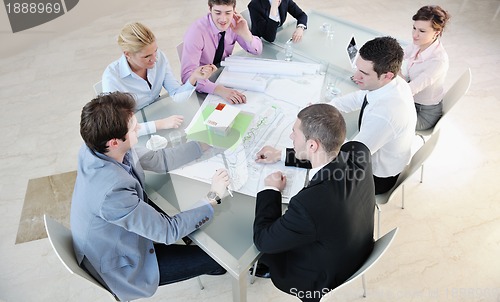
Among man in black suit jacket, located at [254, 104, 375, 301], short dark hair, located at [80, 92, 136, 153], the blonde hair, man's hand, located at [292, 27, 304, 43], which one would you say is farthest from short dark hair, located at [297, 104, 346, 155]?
man's hand, located at [292, 27, 304, 43]

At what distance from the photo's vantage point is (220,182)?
1.55 meters

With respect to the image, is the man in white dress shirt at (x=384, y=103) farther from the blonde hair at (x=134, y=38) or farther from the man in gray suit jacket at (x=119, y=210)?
the blonde hair at (x=134, y=38)

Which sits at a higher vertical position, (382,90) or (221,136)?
(382,90)

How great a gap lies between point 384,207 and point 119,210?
184cm

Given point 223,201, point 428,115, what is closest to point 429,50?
point 428,115

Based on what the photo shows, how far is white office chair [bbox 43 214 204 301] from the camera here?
1362 millimetres

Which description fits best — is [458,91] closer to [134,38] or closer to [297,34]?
[297,34]

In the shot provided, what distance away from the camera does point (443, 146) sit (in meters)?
2.92

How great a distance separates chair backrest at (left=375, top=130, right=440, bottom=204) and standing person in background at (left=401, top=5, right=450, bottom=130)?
1.60 feet

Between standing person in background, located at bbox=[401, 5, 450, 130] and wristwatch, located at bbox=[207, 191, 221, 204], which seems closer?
wristwatch, located at bbox=[207, 191, 221, 204]

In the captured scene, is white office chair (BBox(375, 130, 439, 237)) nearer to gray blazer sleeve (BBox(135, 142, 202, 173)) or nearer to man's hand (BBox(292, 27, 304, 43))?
gray blazer sleeve (BBox(135, 142, 202, 173))

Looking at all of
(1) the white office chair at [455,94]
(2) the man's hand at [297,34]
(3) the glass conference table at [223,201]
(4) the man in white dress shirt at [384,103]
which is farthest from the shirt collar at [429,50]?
(2) the man's hand at [297,34]

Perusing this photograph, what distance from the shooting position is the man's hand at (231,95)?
200 centimetres

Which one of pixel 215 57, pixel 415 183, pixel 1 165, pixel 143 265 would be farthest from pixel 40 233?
pixel 415 183
